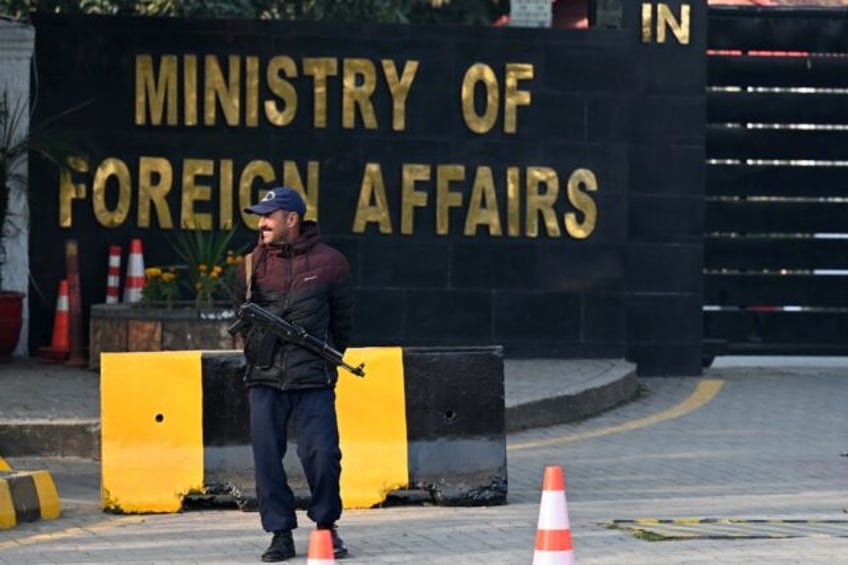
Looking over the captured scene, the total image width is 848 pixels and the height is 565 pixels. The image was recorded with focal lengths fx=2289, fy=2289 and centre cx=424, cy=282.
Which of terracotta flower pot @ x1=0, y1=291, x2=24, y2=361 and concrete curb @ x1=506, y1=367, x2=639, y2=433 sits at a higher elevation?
terracotta flower pot @ x1=0, y1=291, x2=24, y2=361

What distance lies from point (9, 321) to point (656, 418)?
16.9ft

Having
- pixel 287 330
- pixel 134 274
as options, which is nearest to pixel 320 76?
pixel 134 274

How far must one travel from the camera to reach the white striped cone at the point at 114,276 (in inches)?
741

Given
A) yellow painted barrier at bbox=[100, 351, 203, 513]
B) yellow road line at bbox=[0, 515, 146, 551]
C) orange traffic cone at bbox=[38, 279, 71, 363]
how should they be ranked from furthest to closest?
orange traffic cone at bbox=[38, 279, 71, 363], yellow painted barrier at bbox=[100, 351, 203, 513], yellow road line at bbox=[0, 515, 146, 551]

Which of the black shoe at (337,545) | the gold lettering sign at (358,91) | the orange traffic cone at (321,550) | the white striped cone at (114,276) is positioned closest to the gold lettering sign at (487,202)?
the gold lettering sign at (358,91)

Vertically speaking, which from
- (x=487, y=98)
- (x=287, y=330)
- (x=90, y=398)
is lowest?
(x=90, y=398)

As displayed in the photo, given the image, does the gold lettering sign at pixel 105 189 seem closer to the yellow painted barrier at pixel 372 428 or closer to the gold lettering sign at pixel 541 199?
the gold lettering sign at pixel 541 199

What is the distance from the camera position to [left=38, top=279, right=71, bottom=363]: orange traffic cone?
18.6 meters

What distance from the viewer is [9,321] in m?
18.2

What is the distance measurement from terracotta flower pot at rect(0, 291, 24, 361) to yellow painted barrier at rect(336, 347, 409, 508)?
19.8 feet

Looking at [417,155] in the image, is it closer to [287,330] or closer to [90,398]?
[90,398]

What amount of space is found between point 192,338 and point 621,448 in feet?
11.9

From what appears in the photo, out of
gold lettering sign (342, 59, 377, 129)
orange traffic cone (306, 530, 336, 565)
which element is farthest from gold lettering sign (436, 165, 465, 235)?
orange traffic cone (306, 530, 336, 565)

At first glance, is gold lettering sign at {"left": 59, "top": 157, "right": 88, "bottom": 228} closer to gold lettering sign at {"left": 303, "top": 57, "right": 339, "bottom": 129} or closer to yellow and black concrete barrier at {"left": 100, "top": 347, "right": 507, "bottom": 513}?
gold lettering sign at {"left": 303, "top": 57, "right": 339, "bottom": 129}
